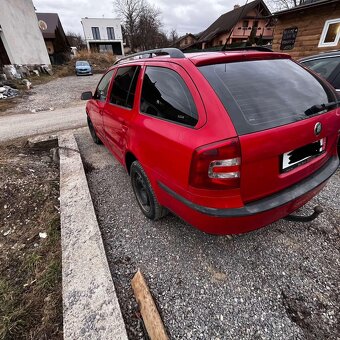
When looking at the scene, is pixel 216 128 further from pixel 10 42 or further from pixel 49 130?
pixel 10 42

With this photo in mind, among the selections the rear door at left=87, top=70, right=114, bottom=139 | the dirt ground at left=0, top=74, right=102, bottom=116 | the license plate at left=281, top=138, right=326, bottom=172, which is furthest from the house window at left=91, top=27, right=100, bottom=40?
the license plate at left=281, top=138, right=326, bottom=172

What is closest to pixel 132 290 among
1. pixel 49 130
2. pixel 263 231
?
pixel 263 231

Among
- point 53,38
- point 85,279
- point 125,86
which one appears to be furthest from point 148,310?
point 53,38

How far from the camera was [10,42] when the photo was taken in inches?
618

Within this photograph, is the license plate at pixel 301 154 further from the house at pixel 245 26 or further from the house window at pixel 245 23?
the house window at pixel 245 23

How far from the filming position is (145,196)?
8.13 ft

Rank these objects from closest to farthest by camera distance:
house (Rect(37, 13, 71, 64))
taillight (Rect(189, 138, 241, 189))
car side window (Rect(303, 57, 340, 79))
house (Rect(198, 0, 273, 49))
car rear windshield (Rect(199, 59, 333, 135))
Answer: taillight (Rect(189, 138, 241, 189)), car rear windshield (Rect(199, 59, 333, 135)), car side window (Rect(303, 57, 340, 79)), house (Rect(198, 0, 273, 49)), house (Rect(37, 13, 71, 64))

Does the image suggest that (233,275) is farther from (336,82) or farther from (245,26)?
(245,26)

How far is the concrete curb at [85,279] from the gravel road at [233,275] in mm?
A: 166

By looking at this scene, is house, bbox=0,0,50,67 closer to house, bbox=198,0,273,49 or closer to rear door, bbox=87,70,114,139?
rear door, bbox=87,70,114,139

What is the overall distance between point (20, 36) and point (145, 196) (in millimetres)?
21775

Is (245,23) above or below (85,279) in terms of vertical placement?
above

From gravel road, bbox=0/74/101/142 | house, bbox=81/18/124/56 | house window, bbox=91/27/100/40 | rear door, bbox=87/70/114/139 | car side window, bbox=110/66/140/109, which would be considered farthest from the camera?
house window, bbox=91/27/100/40

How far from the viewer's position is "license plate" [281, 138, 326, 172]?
158 cm
